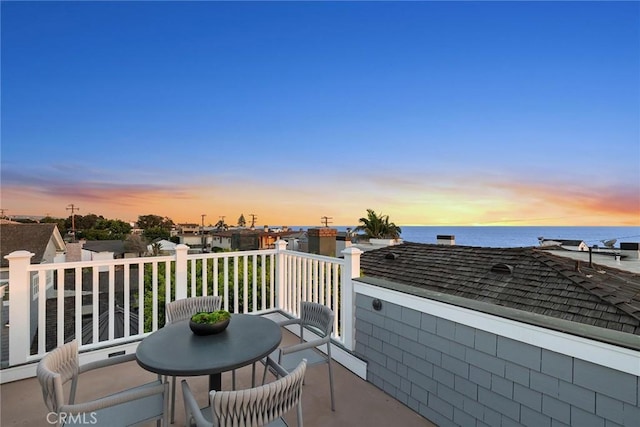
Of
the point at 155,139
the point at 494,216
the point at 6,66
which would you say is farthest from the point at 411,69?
the point at 494,216

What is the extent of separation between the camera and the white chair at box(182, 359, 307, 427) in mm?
1282

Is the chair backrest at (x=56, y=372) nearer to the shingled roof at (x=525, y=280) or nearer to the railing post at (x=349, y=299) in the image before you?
the railing post at (x=349, y=299)

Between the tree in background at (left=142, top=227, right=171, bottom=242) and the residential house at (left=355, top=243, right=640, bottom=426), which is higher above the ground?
the residential house at (left=355, top=243, right=640, bottom=426)

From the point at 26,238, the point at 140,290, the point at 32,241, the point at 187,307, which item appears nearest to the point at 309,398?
the point at 187,307

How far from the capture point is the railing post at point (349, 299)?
3145 mm

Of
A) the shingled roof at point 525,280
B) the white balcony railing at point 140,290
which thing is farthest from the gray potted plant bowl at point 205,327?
the shingled roof at point 525,280

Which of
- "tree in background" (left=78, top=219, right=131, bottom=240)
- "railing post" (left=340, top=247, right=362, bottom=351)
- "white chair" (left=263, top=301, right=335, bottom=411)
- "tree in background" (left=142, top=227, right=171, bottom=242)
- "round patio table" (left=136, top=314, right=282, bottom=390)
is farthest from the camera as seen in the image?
"tree in background" (left=142, top=227, right=171, bottom=242)

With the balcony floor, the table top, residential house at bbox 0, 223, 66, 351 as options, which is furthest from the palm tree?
the table top

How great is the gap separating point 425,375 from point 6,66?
28.4 ft

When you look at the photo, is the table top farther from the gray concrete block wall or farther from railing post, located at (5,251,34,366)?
railing post, located at (5,251,34,366)

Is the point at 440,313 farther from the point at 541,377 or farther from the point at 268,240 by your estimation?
the point at 268,240

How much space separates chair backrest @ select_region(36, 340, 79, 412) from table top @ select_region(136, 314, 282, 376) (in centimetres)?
36

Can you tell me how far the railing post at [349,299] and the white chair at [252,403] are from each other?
5.53 ft

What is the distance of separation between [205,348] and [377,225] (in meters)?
27.7
